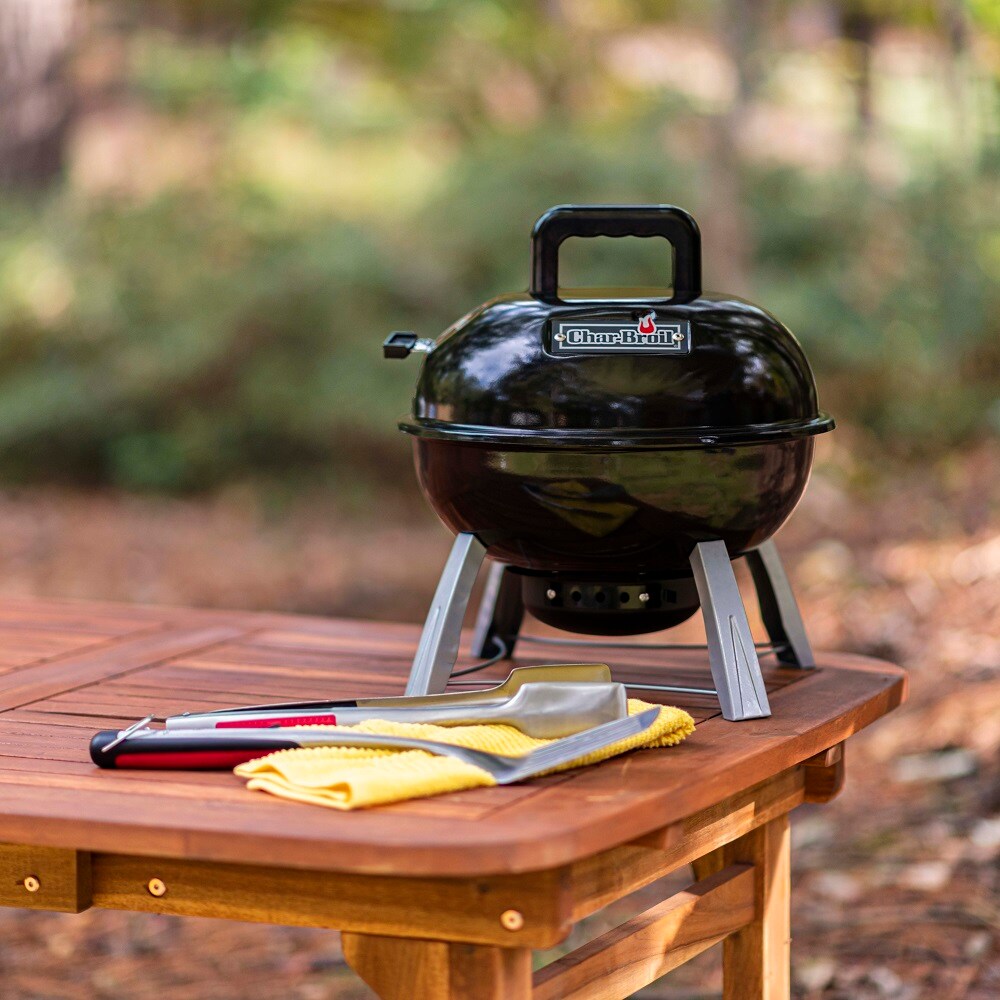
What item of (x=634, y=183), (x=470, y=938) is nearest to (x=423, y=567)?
(x=634, y=183)

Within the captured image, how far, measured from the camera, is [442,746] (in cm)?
129

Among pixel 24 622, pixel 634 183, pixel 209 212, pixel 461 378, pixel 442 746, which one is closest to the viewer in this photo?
pixel 442 746

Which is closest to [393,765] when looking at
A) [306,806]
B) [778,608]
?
[306,806]

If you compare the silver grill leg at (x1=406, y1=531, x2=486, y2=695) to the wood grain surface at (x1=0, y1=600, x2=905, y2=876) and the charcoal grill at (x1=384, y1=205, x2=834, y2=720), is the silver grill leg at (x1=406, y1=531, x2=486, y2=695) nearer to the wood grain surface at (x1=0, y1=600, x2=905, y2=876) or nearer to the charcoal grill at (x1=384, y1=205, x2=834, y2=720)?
the charcoal grill at (x1=384, y1=205, x2=834, y2=720)

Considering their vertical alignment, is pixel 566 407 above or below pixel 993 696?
above

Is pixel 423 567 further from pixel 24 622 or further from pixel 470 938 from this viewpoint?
pixel 470 938

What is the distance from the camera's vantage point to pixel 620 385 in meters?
1.50

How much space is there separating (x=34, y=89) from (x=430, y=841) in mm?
6634

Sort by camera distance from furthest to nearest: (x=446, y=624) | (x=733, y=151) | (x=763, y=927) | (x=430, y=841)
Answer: (x=733, y=151) → (x=763, y=927) → (x=446, y=624) → (x=430, y=841)

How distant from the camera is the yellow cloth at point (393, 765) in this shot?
3.95ft

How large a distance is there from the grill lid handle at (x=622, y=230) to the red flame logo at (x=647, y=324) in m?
0.12

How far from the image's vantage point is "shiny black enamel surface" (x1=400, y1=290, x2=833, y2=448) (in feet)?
4.91

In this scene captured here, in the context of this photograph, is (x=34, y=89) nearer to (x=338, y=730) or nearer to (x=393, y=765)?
(x=338, y=730)

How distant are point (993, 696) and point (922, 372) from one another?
223cm
